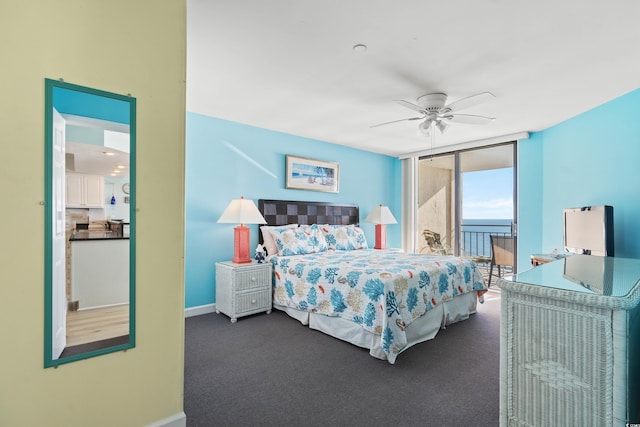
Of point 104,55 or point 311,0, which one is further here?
point 311,0

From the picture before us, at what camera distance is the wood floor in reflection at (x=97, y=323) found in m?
1.43

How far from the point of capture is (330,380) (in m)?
2.25

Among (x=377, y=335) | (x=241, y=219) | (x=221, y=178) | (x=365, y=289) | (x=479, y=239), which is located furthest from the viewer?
(x=479, y=239)

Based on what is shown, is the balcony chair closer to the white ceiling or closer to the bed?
the bed

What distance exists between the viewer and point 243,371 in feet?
7.76

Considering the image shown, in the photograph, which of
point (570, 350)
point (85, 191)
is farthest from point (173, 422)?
point (570, 350)

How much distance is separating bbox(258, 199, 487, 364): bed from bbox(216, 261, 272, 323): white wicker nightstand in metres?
0.15

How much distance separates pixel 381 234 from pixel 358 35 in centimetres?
358

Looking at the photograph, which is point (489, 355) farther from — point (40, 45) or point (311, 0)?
point (40, 45)

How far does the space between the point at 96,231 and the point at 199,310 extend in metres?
2.55

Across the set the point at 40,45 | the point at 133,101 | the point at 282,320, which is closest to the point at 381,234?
the point at 282,320

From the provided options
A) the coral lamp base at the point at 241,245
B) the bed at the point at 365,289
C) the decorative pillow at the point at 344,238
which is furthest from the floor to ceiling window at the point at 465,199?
the coral lamp base at the point at 241,245

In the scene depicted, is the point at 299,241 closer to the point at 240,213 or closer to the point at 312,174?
the point at 240,213

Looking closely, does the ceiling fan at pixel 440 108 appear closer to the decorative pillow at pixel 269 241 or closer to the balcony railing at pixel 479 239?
the decorative pillow at pixel 269 241
